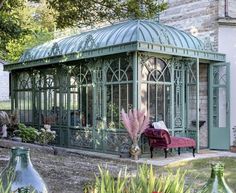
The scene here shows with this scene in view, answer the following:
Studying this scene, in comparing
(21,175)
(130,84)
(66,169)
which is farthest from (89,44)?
(21,175)

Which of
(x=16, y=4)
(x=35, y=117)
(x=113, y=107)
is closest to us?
(x=16, y=4)

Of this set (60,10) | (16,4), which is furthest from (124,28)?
(16,4)

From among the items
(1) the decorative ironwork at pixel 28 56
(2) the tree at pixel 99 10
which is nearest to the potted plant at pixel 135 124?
(2) the tree at pixel 99 10

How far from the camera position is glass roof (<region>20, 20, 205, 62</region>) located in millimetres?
11539

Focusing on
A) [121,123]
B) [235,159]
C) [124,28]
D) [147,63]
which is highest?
[124,28]

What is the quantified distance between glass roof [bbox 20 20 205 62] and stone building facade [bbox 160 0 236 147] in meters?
0.65

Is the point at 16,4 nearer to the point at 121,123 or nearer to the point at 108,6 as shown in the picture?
the point at 108,6

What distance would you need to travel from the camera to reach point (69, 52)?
13414 millimetres

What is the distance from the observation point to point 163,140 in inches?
436

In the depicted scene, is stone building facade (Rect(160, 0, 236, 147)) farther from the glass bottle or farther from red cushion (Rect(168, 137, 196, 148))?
the glass bottle

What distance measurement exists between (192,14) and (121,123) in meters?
4.70

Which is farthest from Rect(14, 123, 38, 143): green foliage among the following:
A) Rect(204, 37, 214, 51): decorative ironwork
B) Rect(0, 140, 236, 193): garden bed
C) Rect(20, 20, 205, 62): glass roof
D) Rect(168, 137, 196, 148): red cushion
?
Rect(204, 37, 214, 51): decorative ironwork

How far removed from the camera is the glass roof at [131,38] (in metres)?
11.5

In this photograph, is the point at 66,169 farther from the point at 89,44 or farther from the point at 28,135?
the point at 28,135
